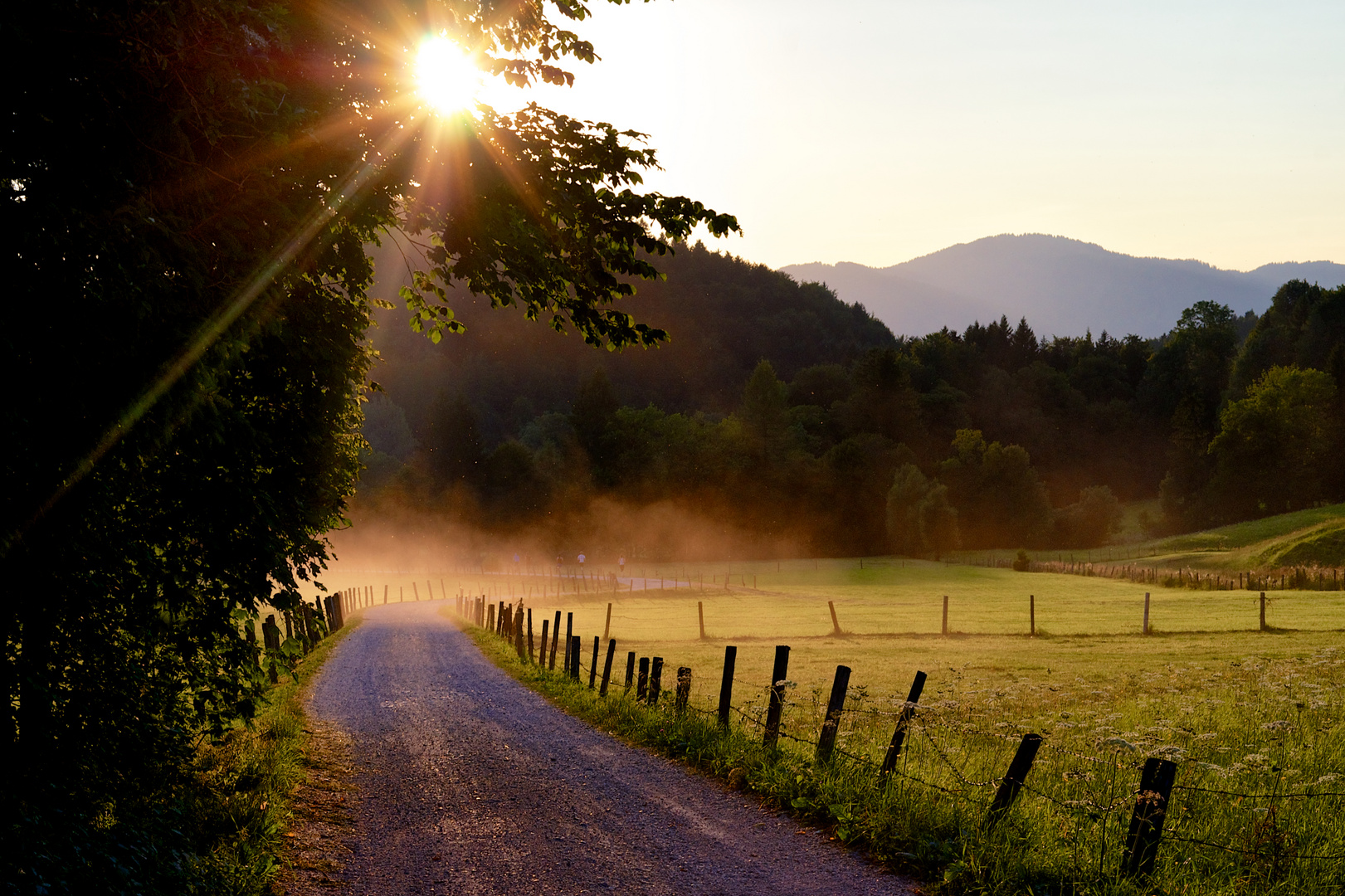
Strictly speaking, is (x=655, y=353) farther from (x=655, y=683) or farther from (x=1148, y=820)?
(x=1148, y=820)

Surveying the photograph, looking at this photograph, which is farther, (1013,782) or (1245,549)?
(1245,549)

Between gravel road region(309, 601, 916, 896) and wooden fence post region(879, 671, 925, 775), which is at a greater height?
wooden fence post region(879, 671, 925, 775)

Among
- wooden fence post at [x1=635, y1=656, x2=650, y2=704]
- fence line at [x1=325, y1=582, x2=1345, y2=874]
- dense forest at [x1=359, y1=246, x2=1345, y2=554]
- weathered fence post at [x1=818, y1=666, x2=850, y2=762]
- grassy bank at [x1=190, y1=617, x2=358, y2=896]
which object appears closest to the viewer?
fence line at [x1=325, y1=582, x2=1345, y2=874]

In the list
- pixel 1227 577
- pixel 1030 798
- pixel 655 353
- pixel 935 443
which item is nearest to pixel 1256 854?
pixel 1030 798

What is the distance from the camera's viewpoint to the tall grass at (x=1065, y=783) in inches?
267

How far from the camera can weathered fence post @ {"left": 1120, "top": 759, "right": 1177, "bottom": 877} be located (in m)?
6.48

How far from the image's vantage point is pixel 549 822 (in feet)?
29.1

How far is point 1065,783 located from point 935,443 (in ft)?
436

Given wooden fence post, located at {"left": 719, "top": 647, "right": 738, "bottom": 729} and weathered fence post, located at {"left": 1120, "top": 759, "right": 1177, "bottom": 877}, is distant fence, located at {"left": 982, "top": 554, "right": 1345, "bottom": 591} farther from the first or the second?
weathered fence post, located at {"left": 1120, "top": 759, "right": 1177, "bottom": 877}

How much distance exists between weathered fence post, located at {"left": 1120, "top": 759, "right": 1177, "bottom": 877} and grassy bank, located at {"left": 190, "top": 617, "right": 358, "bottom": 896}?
691cm

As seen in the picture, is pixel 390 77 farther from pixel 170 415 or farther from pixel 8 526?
pixel 8 526

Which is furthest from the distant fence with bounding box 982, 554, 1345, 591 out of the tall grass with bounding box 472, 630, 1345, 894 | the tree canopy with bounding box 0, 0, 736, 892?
the tree canopy with bounding box 0, 0, 736, 892

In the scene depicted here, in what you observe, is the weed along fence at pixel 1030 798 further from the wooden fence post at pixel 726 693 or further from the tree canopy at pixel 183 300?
the tree canopy at pixel 183 300

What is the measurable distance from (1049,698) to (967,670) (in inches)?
232
